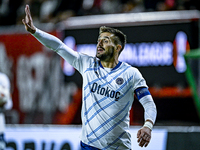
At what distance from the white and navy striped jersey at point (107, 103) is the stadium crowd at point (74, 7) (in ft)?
18.2

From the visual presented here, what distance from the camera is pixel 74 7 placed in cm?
1045

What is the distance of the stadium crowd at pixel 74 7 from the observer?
8984 mm

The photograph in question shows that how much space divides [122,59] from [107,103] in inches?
208

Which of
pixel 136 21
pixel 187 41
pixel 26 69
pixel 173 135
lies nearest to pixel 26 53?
pixel 26 69

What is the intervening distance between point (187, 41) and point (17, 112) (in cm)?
512

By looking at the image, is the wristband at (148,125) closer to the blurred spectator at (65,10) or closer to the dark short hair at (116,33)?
the dark short hair at (116,33)

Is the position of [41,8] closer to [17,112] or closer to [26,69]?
[26,69]

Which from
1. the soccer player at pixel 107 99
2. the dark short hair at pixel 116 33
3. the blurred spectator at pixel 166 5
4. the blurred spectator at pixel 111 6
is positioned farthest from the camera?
the blurred spectator at pixel 111 6

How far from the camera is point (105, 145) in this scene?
3.50 meters

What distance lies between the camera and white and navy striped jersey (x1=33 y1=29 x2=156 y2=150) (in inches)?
139

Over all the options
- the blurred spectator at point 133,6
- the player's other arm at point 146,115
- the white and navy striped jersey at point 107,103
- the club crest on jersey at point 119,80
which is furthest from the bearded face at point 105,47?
the blurred spectator at point 133,6

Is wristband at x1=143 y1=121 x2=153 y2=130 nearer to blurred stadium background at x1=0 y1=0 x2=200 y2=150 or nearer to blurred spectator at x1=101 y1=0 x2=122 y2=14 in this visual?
blurred stadium background at x1=0 y1=0 x2=200 y2=150

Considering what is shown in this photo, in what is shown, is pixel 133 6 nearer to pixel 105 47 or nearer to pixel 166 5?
pixel 166 5

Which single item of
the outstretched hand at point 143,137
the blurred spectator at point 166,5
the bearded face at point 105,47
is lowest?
the outstretched hand at point 143,137
